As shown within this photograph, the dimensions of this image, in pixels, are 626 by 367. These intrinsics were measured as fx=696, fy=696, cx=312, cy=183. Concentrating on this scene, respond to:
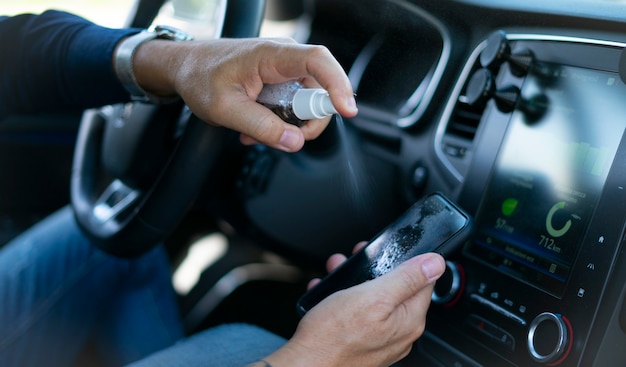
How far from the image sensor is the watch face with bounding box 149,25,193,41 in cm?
89

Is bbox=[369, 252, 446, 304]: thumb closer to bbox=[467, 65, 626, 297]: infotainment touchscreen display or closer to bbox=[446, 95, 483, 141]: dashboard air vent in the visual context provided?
bbox=[467, 65, 626, 297]: infotainment touchscreen display

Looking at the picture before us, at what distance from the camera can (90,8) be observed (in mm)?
979

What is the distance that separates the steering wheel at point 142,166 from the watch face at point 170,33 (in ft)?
0.22

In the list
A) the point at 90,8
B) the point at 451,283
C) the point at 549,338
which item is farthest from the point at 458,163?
the point at 90,8

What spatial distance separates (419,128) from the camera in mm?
974

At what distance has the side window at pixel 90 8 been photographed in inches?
37.5

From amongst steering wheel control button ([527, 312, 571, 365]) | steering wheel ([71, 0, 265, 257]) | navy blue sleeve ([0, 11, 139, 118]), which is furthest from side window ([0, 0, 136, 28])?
steering wheel control button ([527, 312, 571, 365])

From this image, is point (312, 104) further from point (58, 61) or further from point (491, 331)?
point (58, 61)

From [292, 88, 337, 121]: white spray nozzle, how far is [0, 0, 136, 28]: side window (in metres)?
0.41

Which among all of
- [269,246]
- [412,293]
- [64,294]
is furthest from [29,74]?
[412,293]

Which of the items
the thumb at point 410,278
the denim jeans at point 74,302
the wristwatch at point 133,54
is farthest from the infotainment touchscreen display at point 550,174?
the denim jeans at point 74,302

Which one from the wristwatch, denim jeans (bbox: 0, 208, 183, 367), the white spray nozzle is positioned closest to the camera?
the white spray nozzle

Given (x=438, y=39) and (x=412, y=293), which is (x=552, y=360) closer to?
(x=412, y=293)

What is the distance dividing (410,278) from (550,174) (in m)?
0.21
